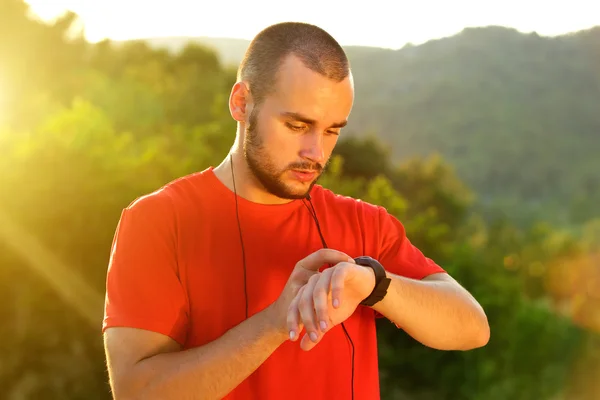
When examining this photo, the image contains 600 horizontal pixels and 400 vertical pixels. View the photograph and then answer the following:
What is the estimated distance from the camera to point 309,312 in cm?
166

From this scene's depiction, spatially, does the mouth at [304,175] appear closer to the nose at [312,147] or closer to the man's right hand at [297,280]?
the nose at [312,147]

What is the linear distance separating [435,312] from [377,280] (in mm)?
278

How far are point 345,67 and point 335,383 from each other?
33.3 inches

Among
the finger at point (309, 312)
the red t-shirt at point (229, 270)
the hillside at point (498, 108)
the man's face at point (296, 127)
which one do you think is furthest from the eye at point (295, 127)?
the hillside at point (498, 108)

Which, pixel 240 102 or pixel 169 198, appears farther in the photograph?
pixel 240 102

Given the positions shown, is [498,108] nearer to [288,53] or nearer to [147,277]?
[288,53]

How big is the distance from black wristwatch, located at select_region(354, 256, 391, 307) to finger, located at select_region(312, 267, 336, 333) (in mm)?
187

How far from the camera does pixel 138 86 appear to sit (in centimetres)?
3253

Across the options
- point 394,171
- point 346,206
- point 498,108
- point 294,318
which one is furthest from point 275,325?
point 498,108

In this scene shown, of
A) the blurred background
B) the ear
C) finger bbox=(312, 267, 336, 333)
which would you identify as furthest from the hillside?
finger bbox=(312, 267, 336, 333)

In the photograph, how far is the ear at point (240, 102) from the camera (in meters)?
2.17

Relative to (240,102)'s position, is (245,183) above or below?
below

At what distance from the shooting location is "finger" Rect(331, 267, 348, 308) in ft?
5.50

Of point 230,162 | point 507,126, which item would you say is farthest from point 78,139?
point 507,126
